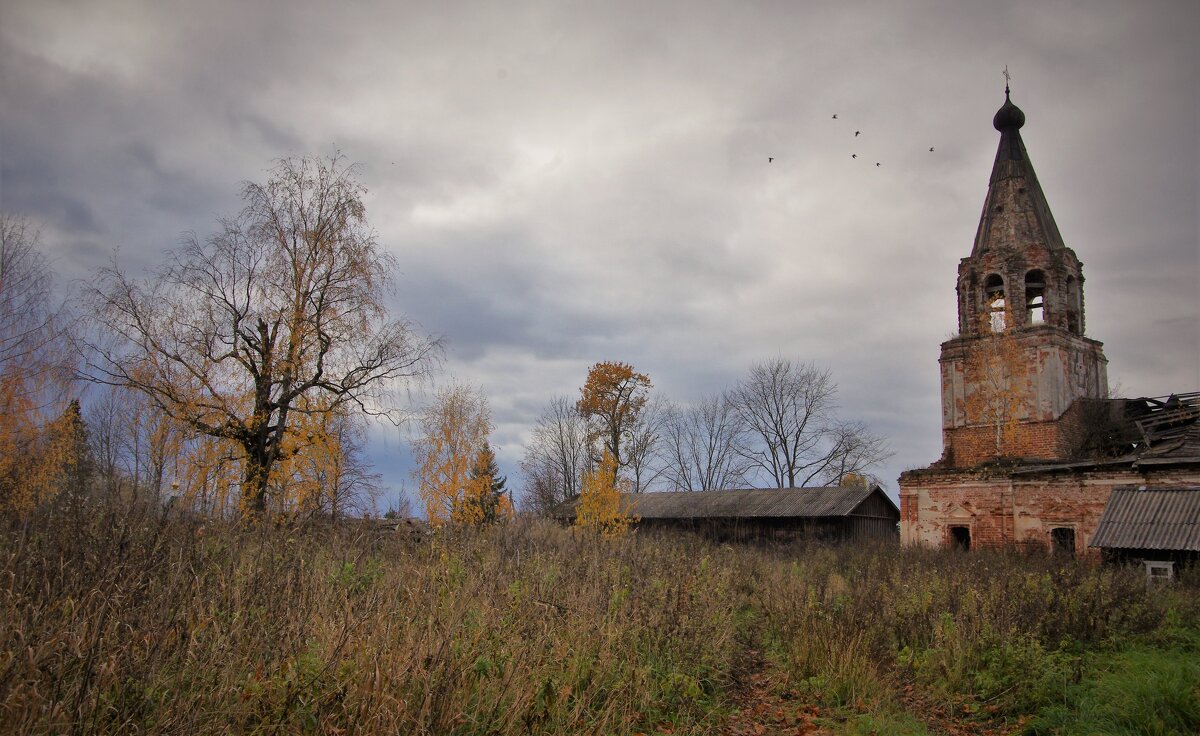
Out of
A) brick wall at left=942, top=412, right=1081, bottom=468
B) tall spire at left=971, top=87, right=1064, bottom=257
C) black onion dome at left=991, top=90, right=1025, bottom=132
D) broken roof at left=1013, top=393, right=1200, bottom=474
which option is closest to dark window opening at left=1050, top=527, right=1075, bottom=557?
broken roof at left=1013, top=393, right=1200, bottom=474

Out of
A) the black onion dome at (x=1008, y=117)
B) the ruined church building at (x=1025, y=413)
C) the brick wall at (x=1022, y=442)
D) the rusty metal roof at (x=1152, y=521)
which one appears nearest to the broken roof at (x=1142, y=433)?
the ruined church building at (x=1025, y=413)

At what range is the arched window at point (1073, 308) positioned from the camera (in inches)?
1070

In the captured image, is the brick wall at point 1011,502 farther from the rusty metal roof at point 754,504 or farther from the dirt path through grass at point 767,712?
the dirt path through grass at point 767,712

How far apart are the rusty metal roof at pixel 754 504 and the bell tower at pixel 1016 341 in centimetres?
421

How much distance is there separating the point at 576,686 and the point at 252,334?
14.2 metres

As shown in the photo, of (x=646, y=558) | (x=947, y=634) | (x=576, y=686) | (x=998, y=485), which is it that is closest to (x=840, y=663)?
(x=947, y=634)

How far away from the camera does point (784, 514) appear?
2947cm

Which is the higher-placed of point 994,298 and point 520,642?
point 994,298

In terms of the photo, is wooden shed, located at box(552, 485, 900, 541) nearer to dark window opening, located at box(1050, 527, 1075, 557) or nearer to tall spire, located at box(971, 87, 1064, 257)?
dark window opening, located at box(1050, 527, 1075, 557)

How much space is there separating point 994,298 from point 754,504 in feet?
41.9

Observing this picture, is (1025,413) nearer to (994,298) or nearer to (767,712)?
(994,298)

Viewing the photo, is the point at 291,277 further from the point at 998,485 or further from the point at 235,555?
the point at 998,485

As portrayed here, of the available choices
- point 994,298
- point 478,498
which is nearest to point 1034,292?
point 994,298

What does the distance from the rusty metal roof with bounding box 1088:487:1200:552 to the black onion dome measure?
18520mm
